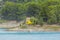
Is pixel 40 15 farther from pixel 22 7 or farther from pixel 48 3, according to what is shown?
pixel 22 7

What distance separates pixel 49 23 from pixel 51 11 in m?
1.22

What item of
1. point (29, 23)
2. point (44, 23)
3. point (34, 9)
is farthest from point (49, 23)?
point (34, 9)

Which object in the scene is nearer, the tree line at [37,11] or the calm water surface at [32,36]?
the calm water surface at [32,36]

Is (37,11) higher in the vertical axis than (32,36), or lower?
higher

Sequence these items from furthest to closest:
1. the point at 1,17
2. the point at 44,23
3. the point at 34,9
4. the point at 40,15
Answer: the point at 1,17 < the point at 34,9 < the point at 40,15 < the point at 44,23

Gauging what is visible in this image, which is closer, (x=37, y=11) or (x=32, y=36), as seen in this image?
(x=32, y=36)

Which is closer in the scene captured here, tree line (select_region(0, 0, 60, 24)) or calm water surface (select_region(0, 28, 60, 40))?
calm water surface (select_region(0, 28, 60, 40))

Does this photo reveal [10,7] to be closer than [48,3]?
No

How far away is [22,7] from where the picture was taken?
2545 centimetres

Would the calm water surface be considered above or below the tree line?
below

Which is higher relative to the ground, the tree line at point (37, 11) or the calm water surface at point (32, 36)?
the tree line at point (37, 11)

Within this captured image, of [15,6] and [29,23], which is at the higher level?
[15,6]

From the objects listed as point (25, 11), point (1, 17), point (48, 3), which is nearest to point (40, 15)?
point (48, 3)

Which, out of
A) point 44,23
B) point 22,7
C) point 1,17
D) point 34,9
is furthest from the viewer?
point 1,17
